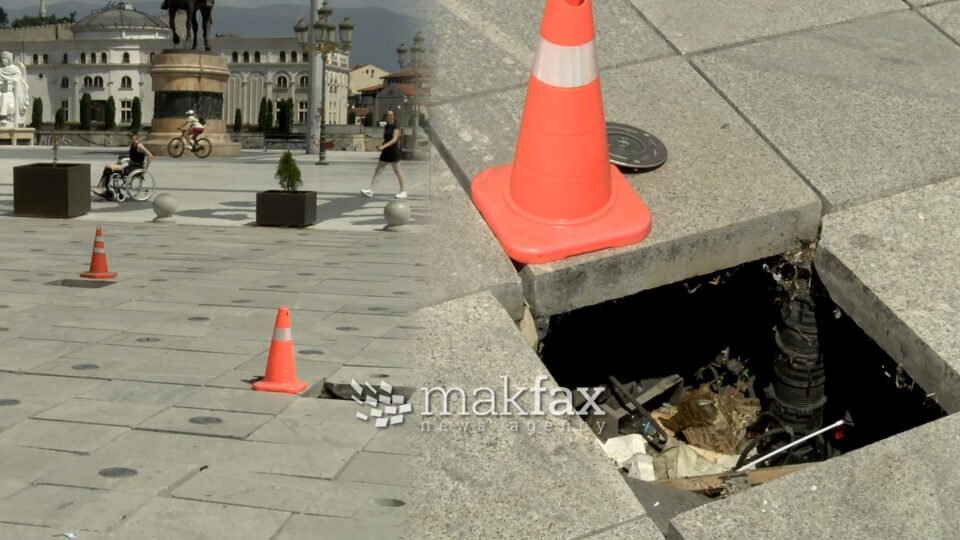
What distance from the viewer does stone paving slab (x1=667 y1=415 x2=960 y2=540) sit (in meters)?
3.17

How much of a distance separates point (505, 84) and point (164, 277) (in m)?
5.67

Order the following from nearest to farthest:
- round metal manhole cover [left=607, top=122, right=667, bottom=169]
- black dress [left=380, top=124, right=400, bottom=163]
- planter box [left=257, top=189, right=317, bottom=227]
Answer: round metal manhole cover [left=607, top=122, right=667, bottom=169]
planter box [left=257, top=189, right=317, bottom=227]
black dress [left=380, top=124, right=400, bottom=163]

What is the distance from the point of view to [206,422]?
17.9 feet

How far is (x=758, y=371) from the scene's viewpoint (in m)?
5.05

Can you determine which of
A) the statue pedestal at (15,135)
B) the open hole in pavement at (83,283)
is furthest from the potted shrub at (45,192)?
the statue pedestal at (15,135)

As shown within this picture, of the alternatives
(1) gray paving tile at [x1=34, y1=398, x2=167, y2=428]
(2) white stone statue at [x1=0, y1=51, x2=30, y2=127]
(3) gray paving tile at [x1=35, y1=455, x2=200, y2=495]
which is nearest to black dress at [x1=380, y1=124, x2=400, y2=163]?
(1) gray paving tile at [x1=34, y1=398, x2=167, y2=428]

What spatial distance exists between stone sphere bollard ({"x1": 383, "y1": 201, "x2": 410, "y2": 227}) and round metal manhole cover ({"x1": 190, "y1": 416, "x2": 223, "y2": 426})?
9298 mm

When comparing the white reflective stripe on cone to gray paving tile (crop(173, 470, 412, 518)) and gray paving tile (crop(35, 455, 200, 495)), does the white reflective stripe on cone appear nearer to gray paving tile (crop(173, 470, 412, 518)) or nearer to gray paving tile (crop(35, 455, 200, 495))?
gray paving tile (crop(173, 470, 412, 518))

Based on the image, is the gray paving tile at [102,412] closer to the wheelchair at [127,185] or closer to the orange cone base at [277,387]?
the orange cone base at [277,387]

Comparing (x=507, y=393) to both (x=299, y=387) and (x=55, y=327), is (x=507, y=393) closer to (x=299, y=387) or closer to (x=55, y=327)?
(x=299, y=387)

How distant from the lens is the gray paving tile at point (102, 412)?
5402mm

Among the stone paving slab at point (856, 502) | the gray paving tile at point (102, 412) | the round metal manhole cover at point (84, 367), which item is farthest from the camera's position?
the round metal manhole cover at point (84, 367)

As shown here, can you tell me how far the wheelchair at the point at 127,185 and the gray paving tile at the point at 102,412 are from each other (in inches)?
510

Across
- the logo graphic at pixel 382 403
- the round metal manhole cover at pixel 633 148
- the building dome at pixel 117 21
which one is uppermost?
the building dome at pixel 117 21
